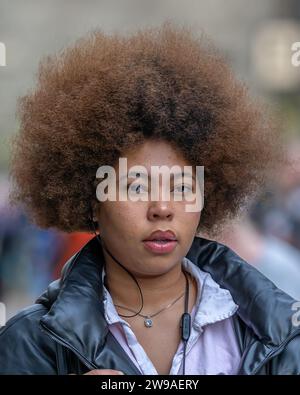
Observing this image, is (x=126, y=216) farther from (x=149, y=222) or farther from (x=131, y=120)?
(x=131, y=120)

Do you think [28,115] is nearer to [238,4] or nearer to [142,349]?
[142,349]

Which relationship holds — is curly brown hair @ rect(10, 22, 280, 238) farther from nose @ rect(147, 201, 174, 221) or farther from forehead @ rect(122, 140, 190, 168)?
nose @ rect(147, 201, 174, 221)

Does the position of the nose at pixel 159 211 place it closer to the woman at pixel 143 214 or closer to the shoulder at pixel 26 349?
the woman at pixel 143 214

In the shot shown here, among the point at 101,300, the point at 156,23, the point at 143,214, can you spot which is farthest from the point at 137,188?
the point at 156,23

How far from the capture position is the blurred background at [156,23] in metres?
3.82

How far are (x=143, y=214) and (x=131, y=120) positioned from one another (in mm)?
261

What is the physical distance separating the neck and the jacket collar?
0.17 feet

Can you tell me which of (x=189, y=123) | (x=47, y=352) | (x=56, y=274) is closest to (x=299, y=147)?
(x=56, y=274)

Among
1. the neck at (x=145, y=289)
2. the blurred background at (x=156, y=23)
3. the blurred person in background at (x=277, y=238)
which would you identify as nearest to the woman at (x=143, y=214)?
the neck at (x=145, y=289)

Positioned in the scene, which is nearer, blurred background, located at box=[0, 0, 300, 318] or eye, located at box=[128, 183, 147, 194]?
eye, located at box=[128, 183, 147, 194]

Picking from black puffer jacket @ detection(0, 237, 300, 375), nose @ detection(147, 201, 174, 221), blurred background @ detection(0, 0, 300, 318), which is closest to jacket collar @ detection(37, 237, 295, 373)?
black puffer jacket @ detection(0, 237, 300, 375)

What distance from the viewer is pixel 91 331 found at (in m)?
1.78

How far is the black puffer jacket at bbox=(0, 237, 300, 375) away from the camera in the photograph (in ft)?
5.78

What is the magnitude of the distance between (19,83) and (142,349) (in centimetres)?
252
